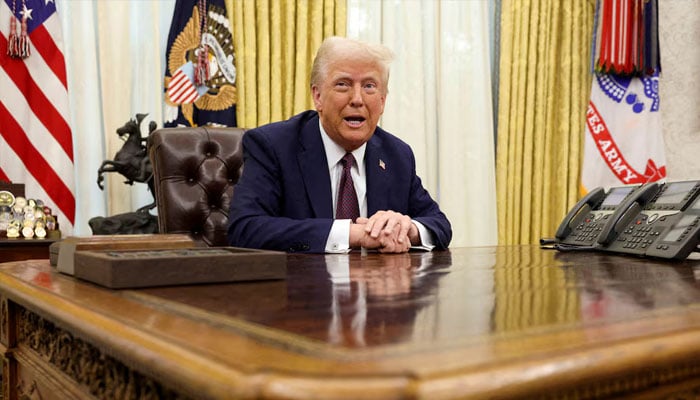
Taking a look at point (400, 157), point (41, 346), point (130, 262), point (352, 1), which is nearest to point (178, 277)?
point (130, 262)

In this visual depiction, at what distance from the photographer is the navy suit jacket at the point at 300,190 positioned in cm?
217

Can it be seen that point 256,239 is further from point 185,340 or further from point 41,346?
point 185,340

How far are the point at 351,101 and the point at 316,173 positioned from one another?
344mm

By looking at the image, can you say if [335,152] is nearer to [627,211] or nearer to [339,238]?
[339,238]

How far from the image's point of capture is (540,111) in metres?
4.84

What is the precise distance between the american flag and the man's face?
5.50 ft

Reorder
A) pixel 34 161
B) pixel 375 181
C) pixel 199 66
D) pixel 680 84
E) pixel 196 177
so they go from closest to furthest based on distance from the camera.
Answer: pixel 375 181 < pixel 196 177 < pixel 34 161 < pixel 199 66 < pixel 680 84

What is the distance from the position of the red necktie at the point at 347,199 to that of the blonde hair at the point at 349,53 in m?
0.44

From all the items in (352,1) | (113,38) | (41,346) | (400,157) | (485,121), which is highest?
(352,1)

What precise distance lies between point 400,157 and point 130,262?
1.83 meters

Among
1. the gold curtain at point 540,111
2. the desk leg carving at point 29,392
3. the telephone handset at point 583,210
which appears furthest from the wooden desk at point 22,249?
the gold curtain at point 540,111

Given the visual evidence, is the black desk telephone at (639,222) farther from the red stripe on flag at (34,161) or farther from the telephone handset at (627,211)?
the red stripe on flag at (34,161)

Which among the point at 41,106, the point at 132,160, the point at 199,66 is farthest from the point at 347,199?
the point at 41,106

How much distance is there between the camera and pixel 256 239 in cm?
220
